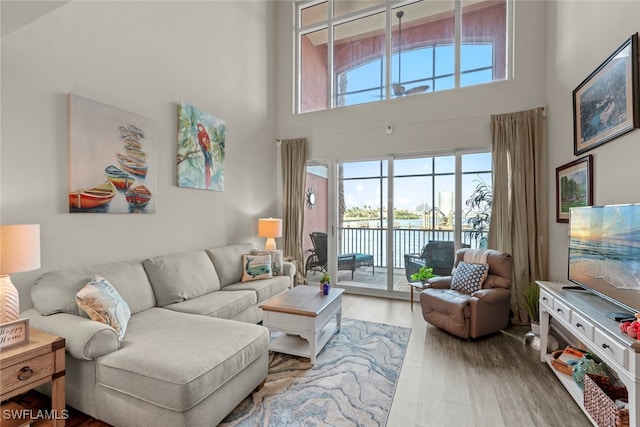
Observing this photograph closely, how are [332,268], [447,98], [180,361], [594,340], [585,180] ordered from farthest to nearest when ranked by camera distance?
[332,268]
[447,98]
[585,180]
[594,340]
[180,361]

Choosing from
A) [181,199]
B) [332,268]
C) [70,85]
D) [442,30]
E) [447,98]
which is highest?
[442,30]

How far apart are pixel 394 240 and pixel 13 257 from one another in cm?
417

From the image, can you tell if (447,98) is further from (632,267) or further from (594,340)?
(594,340)

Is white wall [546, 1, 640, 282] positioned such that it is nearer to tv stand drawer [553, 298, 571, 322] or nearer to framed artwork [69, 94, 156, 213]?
tv stand drawer [553, 298, 571, 322]

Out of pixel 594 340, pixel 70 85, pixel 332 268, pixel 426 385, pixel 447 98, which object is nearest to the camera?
pixel 594 340

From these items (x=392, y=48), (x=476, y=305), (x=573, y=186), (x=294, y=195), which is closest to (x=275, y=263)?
(x=294, y=195)

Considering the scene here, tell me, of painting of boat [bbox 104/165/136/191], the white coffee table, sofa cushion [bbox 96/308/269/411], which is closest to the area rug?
the white coffee table

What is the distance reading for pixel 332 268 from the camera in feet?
16.3

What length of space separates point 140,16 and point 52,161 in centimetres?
175

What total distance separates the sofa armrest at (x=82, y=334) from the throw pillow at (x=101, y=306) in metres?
0.07

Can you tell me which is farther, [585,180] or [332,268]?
[332,268]

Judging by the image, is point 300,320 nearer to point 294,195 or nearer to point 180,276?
point 180,276

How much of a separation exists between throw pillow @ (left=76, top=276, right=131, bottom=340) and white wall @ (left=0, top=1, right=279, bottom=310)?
23.5 inches

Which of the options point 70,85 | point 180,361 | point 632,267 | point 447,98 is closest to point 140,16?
point 70,85
